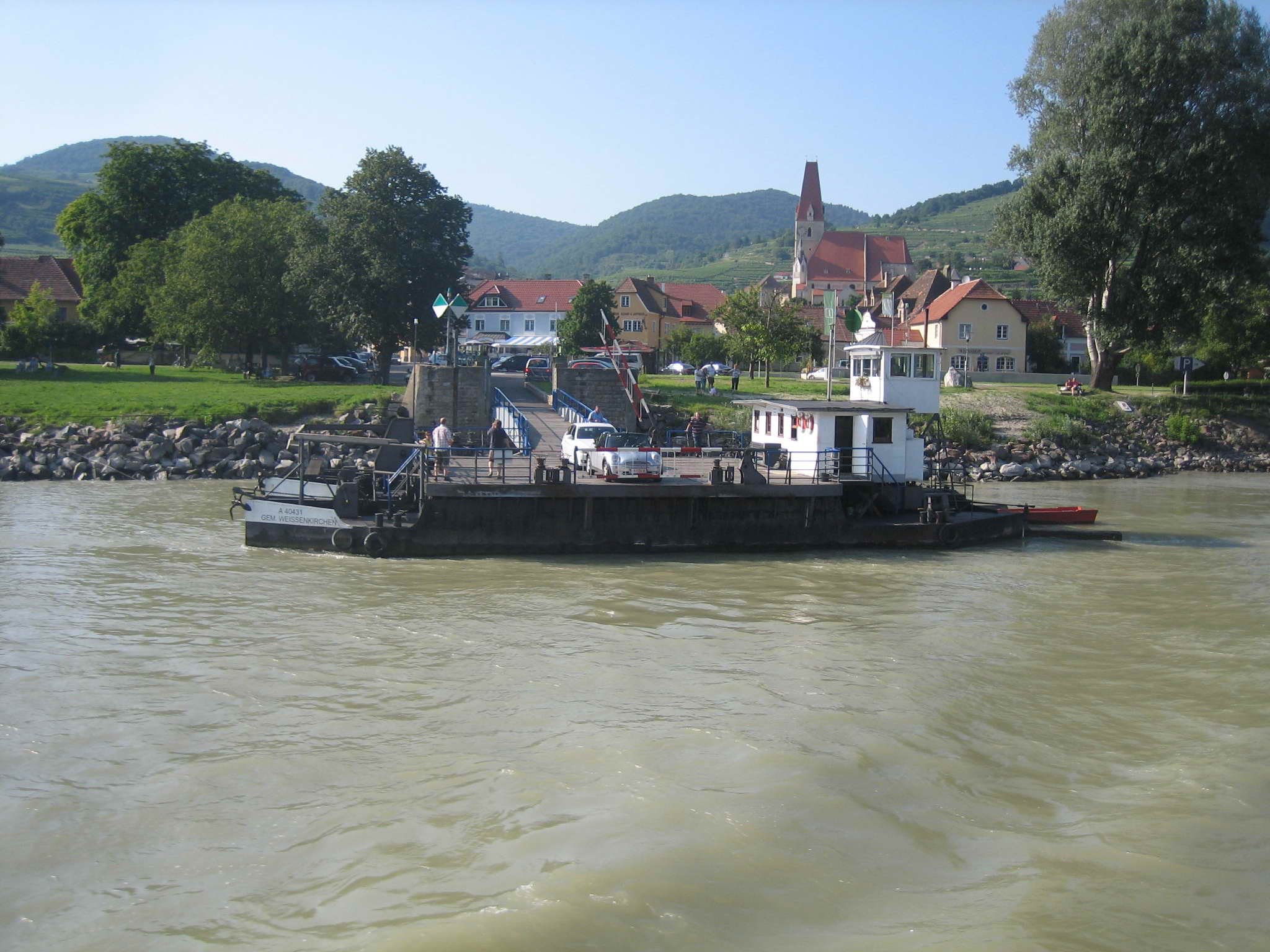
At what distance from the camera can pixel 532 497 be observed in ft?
70.5

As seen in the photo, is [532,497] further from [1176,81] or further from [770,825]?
[1176,81]

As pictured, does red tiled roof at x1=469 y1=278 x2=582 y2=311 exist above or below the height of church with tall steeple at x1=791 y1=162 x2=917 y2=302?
below

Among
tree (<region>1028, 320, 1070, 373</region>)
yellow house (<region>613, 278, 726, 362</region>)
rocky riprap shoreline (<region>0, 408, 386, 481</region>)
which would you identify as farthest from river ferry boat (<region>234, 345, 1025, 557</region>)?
yellow house (<region>613, 278, 726, 362</region>)

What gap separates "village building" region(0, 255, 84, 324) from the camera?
67875mm

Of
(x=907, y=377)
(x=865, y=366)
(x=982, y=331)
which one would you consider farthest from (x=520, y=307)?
(x=907, y=377)

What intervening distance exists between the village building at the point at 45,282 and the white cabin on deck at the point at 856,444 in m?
58.2

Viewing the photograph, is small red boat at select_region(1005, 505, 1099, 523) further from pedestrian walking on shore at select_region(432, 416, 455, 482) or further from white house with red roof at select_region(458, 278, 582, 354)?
white house with red roof at select_region(458, 278, 582, 354)

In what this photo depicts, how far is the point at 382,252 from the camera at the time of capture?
42.3m

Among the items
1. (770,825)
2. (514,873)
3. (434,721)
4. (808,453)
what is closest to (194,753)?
(434,721)

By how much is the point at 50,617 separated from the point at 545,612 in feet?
25.7

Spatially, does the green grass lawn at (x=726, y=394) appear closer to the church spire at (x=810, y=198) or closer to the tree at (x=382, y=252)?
the tree at (x=382, y=252)

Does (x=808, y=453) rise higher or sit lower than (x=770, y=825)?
higher

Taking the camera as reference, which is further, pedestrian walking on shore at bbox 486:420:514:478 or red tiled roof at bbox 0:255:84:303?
red tiled roof at bbox 0:255:84:303

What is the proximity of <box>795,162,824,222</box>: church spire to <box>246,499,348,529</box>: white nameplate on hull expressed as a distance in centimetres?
14678
